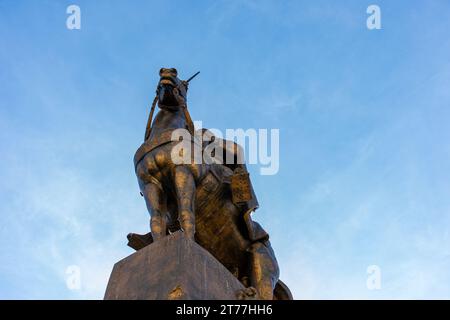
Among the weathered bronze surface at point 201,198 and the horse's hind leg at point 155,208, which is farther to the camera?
the weathered bronze surface at point 201,198

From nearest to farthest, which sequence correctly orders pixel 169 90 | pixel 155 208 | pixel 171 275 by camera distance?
pixel 171 275, pixel 155 208, pixel 169 90

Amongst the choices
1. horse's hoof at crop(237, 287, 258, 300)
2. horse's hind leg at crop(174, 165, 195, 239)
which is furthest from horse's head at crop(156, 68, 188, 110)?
horse's hoof at crop(237, 287, 258, 300)

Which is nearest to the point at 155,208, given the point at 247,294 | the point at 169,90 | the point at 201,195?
the point at 201,195

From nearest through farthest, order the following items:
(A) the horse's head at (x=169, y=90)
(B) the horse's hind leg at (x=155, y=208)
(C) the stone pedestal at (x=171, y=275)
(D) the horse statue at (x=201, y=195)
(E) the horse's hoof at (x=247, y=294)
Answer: (C) the stone pedestal at (x=171, y=275) < (E) the horse's hoof at (x=247, y=294) < (B) the horse's hind leg at (x=155, y=208) < (D) the horse statue at (x=201, y=195) < (A) the horse's head at (x=169, y=90)

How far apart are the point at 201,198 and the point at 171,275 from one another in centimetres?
333

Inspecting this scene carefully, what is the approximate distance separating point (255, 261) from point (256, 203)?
933 millimetres

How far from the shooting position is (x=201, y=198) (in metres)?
11.1

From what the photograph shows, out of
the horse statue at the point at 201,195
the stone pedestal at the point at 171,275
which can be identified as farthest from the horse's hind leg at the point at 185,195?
the stone pedestal at the point at 171,275

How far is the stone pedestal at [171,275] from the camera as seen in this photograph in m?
7.66

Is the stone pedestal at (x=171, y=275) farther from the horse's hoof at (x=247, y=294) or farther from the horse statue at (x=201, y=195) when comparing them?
the horse statue at (x=201, y=195)

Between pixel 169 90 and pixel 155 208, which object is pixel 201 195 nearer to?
pixel 155 208

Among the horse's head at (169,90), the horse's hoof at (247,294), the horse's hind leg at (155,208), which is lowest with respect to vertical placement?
the horse's hoof at (247,294)

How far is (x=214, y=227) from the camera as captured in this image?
1142 centimetres
